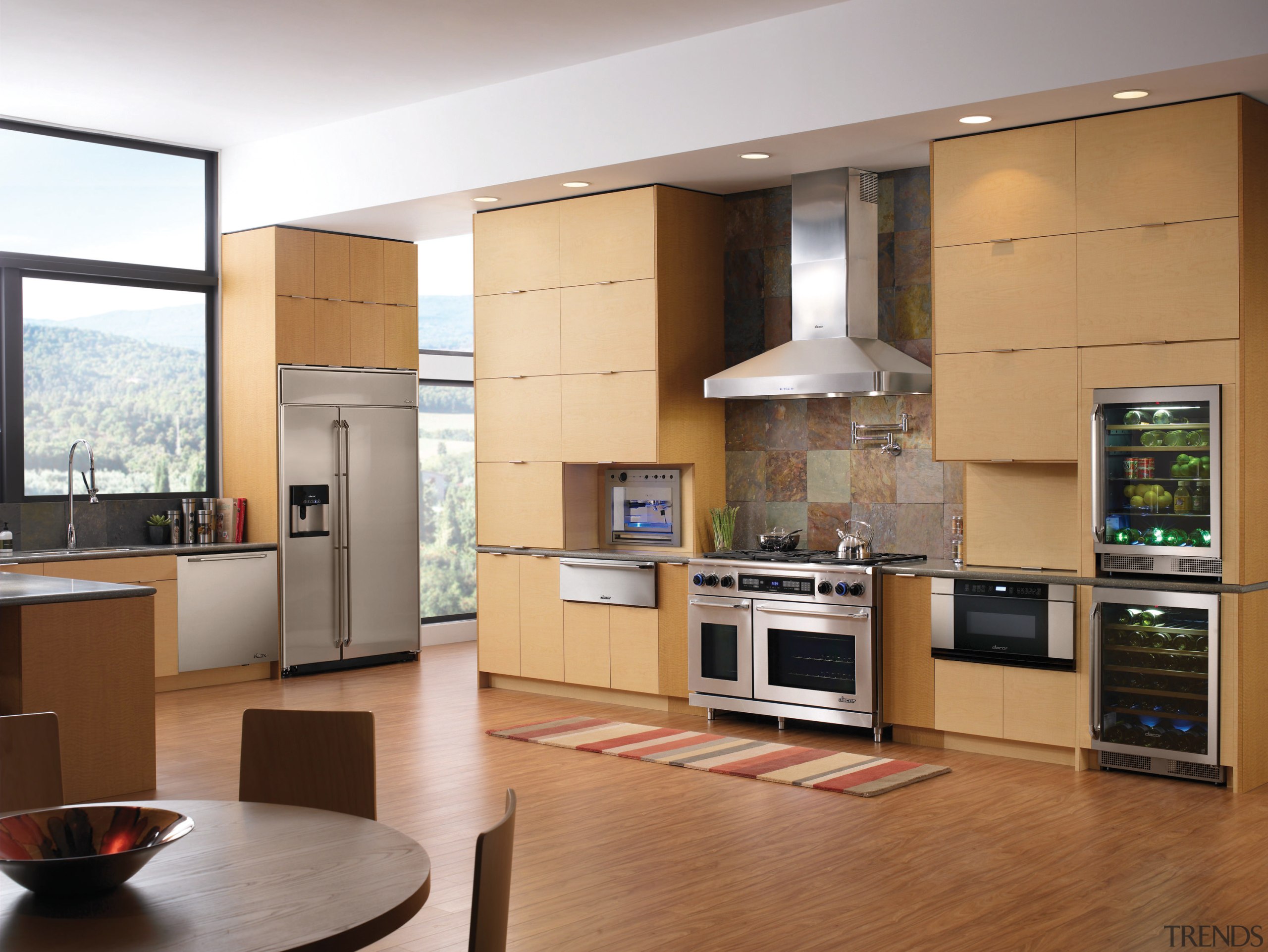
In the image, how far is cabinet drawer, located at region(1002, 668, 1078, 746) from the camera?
552cm

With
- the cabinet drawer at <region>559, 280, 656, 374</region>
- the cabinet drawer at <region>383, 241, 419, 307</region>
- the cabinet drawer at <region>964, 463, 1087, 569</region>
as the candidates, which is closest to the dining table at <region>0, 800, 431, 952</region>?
the cabinet drawer at <region>964, 463, 1087, 569</region>

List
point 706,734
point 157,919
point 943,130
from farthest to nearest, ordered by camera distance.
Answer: point 706,734 < point 943,130 < point 157,919

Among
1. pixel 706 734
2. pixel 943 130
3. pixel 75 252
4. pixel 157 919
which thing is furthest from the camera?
pixel 75 252

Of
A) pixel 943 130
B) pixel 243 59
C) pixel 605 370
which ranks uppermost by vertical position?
pixel 243 59

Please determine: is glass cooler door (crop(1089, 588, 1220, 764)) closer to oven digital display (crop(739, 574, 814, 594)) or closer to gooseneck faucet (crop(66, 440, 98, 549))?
oven digital display (crop(739, 574, 814, 594))

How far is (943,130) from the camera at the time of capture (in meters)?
5.76

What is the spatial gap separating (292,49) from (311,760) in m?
4.46

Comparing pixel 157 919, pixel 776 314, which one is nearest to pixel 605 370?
pixel 776 314

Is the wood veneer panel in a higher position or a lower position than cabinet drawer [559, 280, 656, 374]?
lower

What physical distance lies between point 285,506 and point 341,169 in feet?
7.05

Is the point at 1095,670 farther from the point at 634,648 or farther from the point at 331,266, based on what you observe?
the point at 331,266

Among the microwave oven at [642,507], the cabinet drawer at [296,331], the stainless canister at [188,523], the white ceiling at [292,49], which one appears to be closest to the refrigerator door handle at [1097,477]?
the white ceiling at [292,49]

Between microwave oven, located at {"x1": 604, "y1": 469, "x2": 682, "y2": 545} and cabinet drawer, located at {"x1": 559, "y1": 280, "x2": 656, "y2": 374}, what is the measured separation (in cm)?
70

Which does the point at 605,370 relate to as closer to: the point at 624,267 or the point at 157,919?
the point at 624,267
